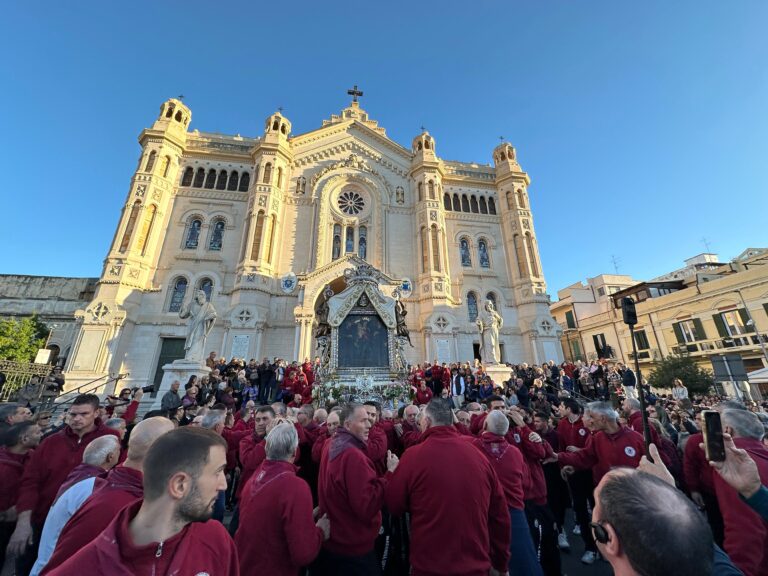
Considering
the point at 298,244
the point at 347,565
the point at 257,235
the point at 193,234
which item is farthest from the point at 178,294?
the point at 347,565

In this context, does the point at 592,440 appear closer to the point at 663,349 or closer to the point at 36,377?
the point at 36,377

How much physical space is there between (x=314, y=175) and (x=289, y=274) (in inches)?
327

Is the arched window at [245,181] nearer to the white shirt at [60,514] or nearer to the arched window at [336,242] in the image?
the arched window at [336,242]

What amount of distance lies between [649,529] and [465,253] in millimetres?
23934

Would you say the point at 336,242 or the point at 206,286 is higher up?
the point at 336,242

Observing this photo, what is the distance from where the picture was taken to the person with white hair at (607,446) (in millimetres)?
3611

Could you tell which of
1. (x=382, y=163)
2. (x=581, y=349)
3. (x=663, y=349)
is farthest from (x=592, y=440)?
(x=581, y=349)

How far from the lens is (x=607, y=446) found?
373 centimetres

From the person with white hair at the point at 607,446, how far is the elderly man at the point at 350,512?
2.69 meters

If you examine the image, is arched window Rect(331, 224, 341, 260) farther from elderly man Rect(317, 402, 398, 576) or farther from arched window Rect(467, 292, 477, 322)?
elderly man Rect(317, 402, 398, 576)

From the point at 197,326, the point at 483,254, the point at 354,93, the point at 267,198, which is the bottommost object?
the point at 197,326

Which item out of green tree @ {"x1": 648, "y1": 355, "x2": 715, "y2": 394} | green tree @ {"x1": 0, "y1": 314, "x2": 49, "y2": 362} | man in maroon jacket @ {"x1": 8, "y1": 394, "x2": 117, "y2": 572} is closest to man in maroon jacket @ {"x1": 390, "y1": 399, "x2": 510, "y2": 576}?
man in maroon jacket @ {"x1": 8, "y1": 394, "x2": 117, "y2": 572}

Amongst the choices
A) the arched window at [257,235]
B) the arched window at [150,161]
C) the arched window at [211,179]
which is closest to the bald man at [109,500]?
the arched window at [257,235]

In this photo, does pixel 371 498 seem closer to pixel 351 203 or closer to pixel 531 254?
pixel 351 203
